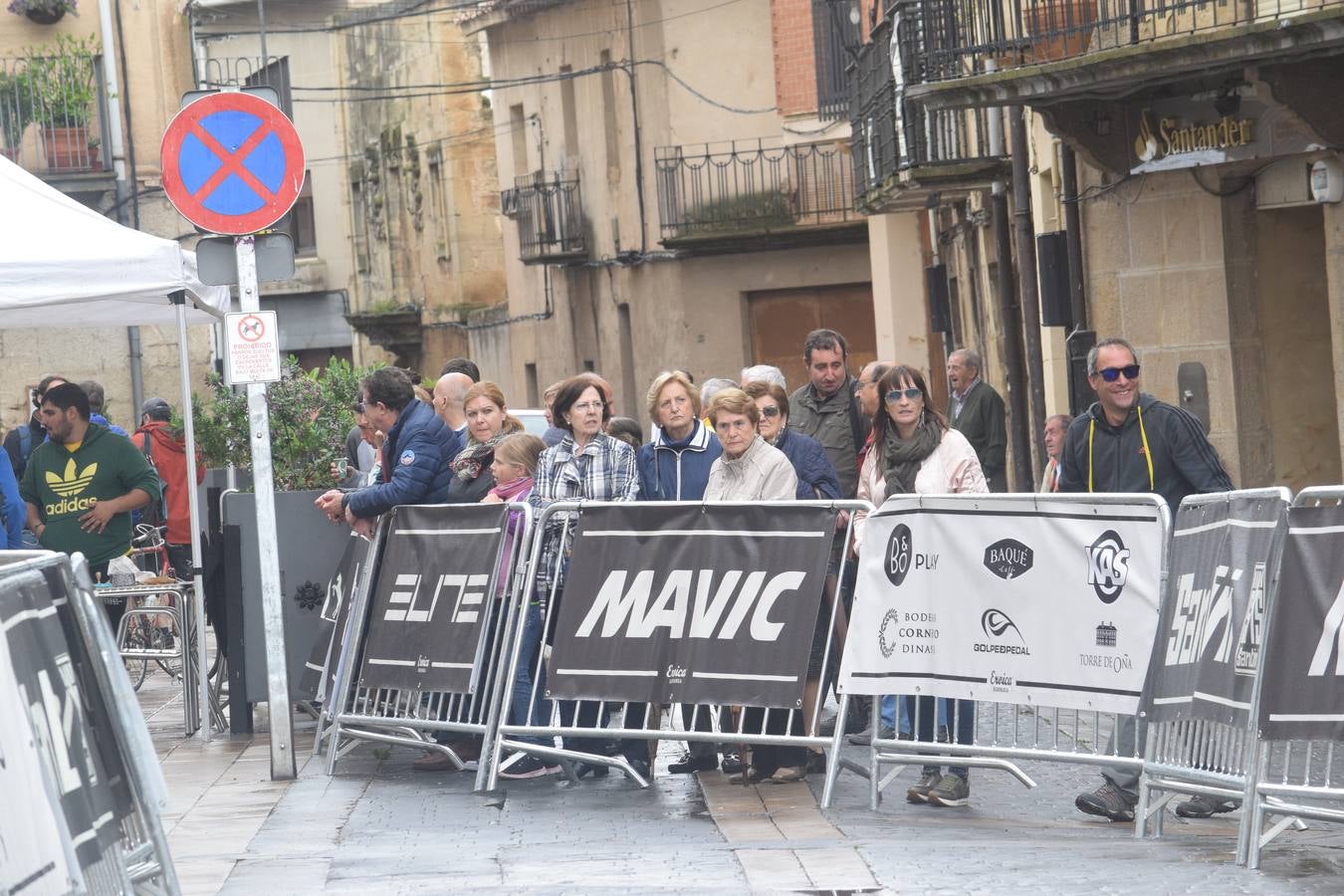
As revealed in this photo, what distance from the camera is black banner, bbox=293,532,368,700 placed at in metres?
11.0

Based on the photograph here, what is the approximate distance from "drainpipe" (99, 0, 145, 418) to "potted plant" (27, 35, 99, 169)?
0.21m

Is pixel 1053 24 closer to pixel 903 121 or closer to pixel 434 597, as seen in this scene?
pixel 903 121

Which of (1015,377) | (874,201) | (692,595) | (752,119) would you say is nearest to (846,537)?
(692,595)

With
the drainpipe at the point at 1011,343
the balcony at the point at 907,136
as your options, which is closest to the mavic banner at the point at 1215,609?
the balcony at the point at 907,136

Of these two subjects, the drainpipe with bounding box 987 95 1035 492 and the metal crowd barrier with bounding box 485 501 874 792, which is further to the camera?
the drainpipe with bounding box 987 95 1035 492

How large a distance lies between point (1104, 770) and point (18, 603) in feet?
15.1

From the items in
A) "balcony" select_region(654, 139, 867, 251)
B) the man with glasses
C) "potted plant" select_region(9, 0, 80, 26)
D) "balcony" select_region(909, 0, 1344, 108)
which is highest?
"potted plant" select_region(9, 0, 80, 26)

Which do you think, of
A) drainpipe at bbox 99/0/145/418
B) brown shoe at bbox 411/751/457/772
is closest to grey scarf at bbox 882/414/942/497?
brown shoe at bbox 411/751/457/772

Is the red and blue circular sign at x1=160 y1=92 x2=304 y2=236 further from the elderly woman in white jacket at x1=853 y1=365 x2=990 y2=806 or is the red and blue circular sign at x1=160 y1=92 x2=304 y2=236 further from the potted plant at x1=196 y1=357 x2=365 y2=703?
the elderly woman in white jacket at x1=853 y1=365 x2=990 y2=806

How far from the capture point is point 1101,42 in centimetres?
1545

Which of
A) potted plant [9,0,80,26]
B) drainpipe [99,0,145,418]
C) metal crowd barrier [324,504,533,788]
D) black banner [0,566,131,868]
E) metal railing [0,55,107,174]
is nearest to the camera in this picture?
black banner [0,566,131,868]

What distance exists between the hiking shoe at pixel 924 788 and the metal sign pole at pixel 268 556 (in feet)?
9.66

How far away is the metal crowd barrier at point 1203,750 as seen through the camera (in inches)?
291

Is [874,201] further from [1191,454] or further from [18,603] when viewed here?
[18,603]
